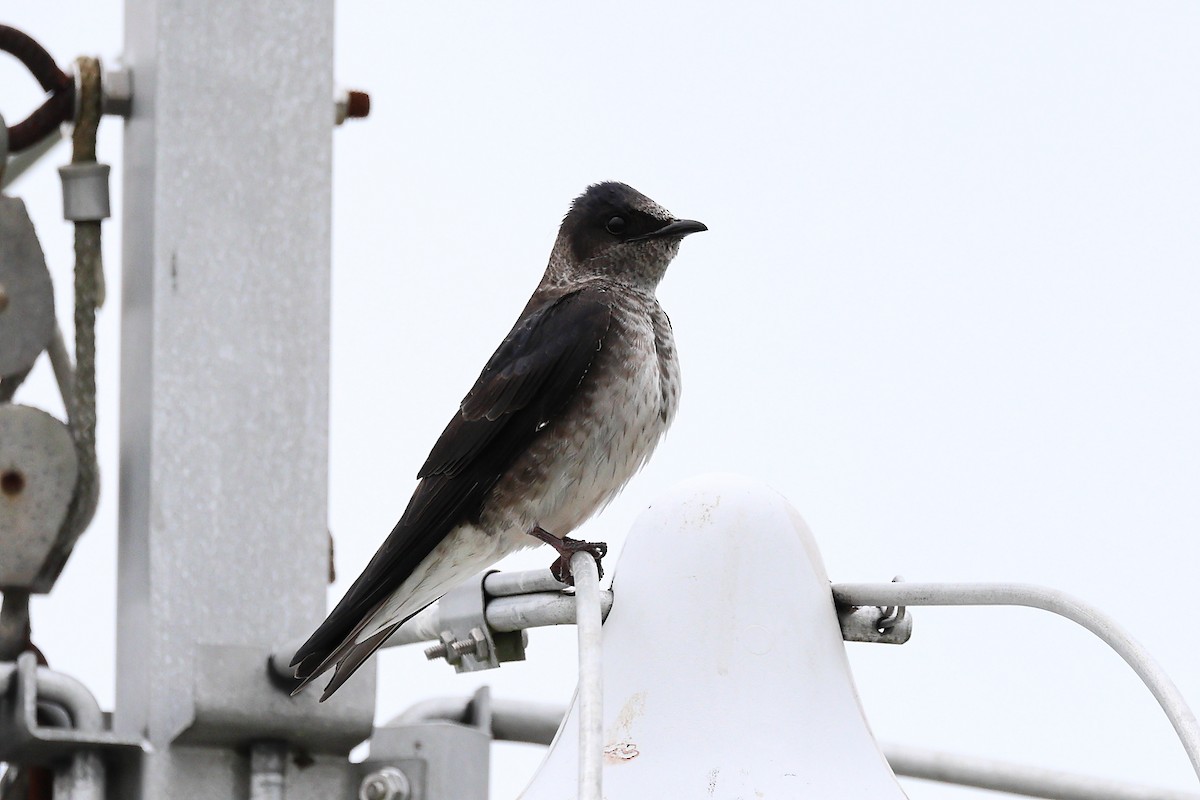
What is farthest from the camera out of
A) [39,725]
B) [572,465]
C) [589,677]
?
[572,465]

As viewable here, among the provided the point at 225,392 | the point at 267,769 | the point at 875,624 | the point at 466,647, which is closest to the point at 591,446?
the point at 225,392

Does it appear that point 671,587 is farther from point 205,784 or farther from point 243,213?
point 243,213

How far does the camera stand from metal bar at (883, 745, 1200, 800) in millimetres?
3730

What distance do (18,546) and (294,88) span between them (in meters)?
0.98

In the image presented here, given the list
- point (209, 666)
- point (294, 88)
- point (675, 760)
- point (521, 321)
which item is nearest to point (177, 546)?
point (209, 666)

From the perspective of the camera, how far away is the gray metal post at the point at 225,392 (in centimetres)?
351

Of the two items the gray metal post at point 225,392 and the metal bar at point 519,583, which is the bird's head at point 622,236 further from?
the metal bar at point 519,583

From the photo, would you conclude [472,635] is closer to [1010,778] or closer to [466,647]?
[466,647]

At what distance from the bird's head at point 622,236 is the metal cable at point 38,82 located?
4.34 feet

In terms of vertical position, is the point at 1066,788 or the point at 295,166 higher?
the point at 295,166

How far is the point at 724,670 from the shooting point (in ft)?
7.93

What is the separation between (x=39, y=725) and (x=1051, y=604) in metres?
1.84

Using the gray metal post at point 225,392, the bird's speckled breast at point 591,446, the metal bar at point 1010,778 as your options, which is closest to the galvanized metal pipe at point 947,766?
the metal bar at point 1010,778

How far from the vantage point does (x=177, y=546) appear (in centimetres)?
354
